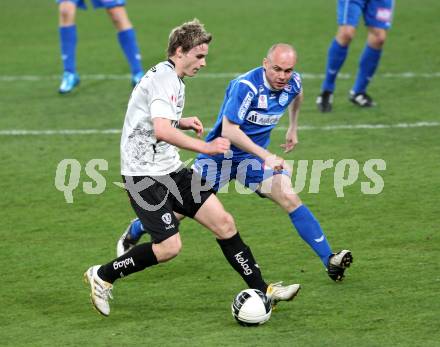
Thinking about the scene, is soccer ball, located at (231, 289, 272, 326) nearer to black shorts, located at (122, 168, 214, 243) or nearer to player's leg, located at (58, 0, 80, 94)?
black shorts, located at (122, 168, 214, 243)

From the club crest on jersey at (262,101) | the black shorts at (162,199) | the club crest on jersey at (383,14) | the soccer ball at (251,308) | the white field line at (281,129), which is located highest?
the club crest on jersey at (262,101)

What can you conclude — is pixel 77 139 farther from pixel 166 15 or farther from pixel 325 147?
pixel 166 15

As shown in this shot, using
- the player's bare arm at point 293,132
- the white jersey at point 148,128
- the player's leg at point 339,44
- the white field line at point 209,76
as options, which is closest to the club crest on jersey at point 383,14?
the player's leg at point 339,44

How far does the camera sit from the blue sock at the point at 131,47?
1375 centimetres

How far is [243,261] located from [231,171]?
1.05 m

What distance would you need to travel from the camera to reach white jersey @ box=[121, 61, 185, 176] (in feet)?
22.2

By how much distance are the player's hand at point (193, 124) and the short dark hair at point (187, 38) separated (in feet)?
1.60

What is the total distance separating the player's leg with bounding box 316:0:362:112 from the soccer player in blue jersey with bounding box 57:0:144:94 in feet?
8.55

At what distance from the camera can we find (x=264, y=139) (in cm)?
794

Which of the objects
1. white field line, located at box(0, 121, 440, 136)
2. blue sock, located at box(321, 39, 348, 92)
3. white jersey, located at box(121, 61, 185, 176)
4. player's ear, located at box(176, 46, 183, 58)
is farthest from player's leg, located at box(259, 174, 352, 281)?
blue sock, located at box(321, 39, 348, 92)

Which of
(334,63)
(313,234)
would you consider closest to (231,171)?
(313,234)

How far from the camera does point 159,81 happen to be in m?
6.75

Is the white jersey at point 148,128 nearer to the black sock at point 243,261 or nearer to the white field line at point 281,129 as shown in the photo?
the black sock at point 243,261

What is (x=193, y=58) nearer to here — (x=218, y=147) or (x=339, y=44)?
(x=218, y=147)
